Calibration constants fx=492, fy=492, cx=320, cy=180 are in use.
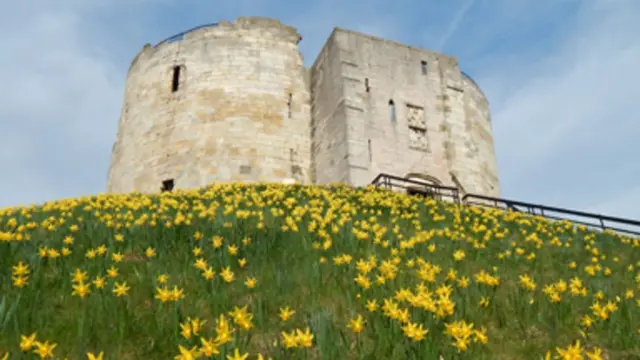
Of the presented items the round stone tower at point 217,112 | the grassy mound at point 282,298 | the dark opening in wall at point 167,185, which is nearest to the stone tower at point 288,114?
the round stone tower at point 217,112

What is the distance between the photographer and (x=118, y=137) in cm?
2556

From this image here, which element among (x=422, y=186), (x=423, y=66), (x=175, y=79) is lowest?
(x=422, y=186)

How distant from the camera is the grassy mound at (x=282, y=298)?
3541mm

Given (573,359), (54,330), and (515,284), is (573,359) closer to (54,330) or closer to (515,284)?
(515,284)

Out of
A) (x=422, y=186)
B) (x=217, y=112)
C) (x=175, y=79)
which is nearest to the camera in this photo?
(x=422, y=186)

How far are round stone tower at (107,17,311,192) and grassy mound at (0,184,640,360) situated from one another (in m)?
13.7

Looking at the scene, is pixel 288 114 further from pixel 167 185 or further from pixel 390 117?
pixel 167 185

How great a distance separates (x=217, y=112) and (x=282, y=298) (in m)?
18.6

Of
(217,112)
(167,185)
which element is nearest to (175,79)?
(217,112)

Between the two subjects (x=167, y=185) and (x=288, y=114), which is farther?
(x=288, y=114)

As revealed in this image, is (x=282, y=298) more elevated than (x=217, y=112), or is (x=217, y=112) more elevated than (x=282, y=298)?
(x=217, y=112)

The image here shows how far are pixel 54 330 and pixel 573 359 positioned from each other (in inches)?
141

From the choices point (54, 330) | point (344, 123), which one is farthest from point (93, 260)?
point (344, 123)

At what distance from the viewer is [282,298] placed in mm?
4574
